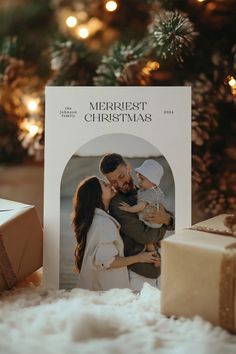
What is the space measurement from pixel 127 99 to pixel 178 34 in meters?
0.17

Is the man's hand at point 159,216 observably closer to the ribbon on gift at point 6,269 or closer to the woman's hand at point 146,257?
the woman's hand at point 146,257

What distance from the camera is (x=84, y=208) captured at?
625 mm

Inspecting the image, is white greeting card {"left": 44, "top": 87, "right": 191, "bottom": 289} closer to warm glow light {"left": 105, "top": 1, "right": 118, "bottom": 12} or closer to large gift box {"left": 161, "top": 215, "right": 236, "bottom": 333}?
large gift box {"left": 161, "top": 215, "right": 236, "bottom": 333}

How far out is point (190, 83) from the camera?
0.83m

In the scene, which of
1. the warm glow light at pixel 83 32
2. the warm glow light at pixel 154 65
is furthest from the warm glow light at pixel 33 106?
the warm glow light at pixel 154 65

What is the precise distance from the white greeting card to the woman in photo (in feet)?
0.04

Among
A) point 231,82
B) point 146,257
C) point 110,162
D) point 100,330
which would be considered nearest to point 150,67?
point 231,82

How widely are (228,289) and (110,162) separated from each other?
0.80 ft

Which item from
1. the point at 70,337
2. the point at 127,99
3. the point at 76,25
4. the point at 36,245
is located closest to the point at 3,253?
the point at 36,245

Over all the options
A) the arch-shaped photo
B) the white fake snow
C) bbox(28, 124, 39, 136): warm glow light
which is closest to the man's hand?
the arch-shaped photo

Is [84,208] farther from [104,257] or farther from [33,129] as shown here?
[33,129]

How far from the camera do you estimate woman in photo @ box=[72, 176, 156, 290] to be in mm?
612

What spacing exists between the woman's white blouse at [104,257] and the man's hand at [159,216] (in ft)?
0.15

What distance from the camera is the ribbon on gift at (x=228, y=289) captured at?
48 cm
